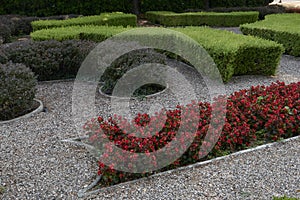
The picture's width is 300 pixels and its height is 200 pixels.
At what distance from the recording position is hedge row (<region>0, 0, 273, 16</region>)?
705 inches

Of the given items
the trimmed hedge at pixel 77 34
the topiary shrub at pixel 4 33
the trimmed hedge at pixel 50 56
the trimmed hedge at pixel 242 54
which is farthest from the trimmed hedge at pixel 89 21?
the trimmed hedge at pixel 242 54

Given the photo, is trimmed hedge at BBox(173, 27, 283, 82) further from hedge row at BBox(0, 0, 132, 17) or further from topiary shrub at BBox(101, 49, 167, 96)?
hedge row at BBox(0, 0, 132, 17)

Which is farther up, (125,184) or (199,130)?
(199,130)

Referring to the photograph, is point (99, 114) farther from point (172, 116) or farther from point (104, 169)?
point (104, 169)

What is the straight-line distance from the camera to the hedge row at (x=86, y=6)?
58.7 feet

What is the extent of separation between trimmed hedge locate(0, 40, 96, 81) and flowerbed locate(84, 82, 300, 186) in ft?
10.8

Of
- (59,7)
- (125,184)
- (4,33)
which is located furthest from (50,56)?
(59,7)

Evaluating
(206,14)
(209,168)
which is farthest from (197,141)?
(206,14)

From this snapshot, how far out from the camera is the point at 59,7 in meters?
18.5

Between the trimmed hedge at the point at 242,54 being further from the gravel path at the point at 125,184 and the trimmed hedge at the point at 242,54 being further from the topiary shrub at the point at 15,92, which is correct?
the topiary shrub at the point at 15,92

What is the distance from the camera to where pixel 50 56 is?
7.64 metres

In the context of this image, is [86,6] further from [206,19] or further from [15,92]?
[15,92]

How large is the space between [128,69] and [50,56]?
82.6 inches

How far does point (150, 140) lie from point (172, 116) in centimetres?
72
